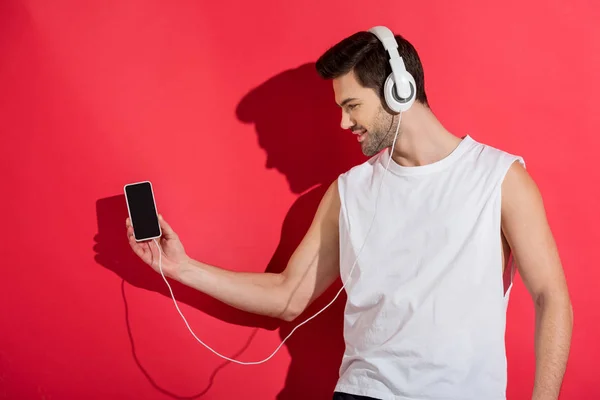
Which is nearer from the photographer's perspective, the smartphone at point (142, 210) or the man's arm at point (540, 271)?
the man's arm at point (540, 271)

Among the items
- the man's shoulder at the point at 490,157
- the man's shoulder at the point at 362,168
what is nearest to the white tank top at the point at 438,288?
the man's shoulder at the point at 490,157

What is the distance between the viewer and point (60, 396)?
1.95m

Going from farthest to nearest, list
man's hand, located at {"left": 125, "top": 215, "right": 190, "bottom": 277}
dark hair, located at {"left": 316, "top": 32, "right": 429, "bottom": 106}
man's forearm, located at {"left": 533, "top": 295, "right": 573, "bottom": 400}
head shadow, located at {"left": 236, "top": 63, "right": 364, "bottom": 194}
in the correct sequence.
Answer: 1. head shadow, located at {"left": 236, "top": 63, "right": 364, "bottom": 194}
2. man's hand, located at {"left": 125, "top": 215, "right": 190, "bottom": 277}
3. dark hair, located at {"left": 316, "top": 32, "right": 429, "bottom": 106}
4. man's forearm, located at {"left": 533, "top": 295, "right": 573, "bottom": 400}

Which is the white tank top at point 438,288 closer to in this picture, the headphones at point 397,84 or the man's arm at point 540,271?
the man's arm at point 540,271

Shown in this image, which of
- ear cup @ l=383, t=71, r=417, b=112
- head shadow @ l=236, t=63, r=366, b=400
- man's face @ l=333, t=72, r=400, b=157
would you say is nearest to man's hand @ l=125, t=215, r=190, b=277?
head shadow @ l=236, t=63, r=366, b=400

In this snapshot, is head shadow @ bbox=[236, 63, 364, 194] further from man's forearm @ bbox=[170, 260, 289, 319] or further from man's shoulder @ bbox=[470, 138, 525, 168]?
man's shoulder @ bbox=[470, 138, 525, 168]

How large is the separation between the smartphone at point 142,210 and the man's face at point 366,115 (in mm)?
516

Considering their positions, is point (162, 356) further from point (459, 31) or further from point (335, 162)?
point (459, 31)

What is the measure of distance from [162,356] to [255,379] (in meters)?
0.27

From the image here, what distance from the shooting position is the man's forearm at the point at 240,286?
1781 millimetres

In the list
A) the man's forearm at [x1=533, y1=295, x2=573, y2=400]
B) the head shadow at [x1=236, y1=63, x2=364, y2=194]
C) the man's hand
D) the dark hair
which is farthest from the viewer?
the head shadow at [x1=236, y1=63, x2=364, y2=194]

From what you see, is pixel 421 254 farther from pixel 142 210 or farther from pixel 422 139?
pixel 142 210

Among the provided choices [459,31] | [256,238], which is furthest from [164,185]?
[459,31]

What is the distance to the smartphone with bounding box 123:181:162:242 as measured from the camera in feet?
5.65
